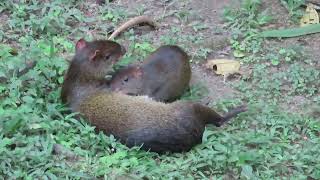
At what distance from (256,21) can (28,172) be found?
3.78 m

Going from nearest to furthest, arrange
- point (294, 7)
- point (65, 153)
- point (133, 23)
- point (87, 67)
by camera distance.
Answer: point (65, 153) < point (87, 67) < point (133, 23) < point (294, 7)

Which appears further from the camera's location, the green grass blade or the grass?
the green grass blade

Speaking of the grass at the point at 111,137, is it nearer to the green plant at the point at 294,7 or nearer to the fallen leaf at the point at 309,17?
the green plant at the point at 294,7

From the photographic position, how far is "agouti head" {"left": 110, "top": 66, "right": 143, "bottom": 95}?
696cm

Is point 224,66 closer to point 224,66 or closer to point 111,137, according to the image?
point 224,66

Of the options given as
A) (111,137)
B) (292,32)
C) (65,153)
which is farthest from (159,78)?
(292,32)

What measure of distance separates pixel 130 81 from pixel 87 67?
446 mm

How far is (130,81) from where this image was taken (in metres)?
6.97

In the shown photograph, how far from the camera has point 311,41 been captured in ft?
26.6

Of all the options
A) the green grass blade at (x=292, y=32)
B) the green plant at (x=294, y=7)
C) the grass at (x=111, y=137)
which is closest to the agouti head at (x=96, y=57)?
the grass at (x=111, y=137)

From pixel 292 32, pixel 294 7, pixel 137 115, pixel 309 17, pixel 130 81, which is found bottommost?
pixel 137 115

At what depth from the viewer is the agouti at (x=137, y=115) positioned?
19.7 feet

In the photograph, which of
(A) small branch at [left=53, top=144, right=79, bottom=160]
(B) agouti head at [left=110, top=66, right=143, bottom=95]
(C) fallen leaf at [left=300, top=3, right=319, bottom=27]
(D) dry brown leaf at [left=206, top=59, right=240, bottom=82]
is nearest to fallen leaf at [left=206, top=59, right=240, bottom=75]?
(D) dry brown leaf at [left=206, top=59, right=240, bottom=82]

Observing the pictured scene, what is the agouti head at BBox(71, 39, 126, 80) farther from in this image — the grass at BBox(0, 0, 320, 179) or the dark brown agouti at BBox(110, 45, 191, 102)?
the grass at BBox(0, 0, 320, 179)
